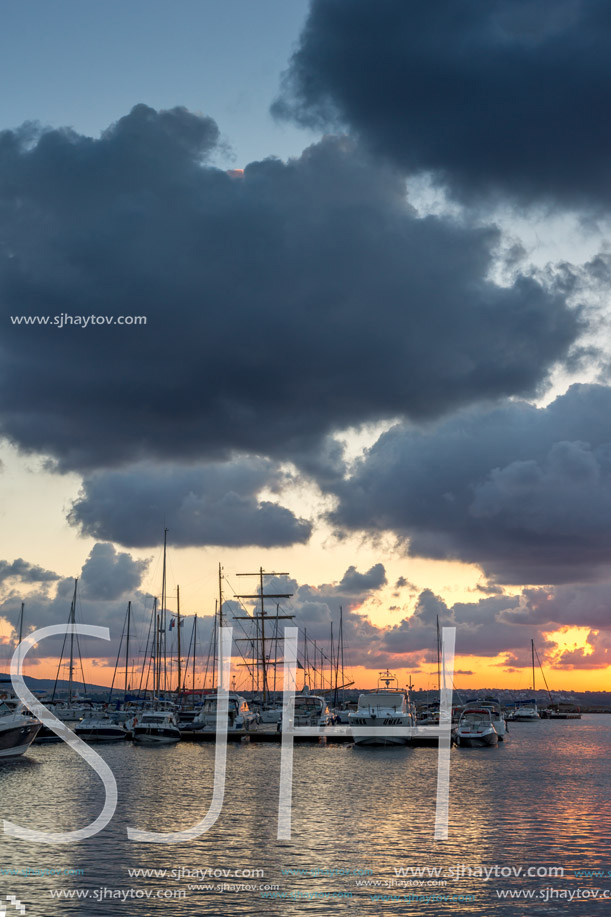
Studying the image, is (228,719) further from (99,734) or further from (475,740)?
(475,740)

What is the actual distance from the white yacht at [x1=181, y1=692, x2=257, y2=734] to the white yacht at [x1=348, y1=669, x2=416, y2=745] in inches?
594

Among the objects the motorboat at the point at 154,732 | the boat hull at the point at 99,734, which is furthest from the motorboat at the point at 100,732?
the motorboat at the point at 154,732

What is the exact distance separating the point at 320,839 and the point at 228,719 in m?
69.1

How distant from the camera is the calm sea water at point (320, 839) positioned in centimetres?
2812

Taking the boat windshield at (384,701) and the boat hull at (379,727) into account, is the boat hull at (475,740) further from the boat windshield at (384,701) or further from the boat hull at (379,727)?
the boat hull at (379,727)

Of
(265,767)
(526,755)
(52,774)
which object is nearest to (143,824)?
(52,774)

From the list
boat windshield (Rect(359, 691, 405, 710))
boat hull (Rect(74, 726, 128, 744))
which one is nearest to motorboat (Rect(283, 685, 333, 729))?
boat windshield (Rect(359, 691, 405, 710))

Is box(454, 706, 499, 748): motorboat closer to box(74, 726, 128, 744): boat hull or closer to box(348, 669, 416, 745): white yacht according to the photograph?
box(348, 669, 416, 745): white yacht

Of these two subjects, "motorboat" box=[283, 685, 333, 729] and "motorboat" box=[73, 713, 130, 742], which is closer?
"motorboat" box=[73, 713, 130, 742]

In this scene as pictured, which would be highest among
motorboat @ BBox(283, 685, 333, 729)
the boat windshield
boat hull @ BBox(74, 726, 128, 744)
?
the boat windshield

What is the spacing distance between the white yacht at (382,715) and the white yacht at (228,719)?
15.1 meters

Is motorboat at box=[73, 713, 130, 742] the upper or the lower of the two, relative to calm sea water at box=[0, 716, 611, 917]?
lower

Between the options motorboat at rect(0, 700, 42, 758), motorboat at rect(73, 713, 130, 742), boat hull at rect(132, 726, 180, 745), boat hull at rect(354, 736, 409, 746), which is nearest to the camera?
motorboat at rect(0, 700, 42, 758)

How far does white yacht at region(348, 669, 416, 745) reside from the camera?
94.3 metres
